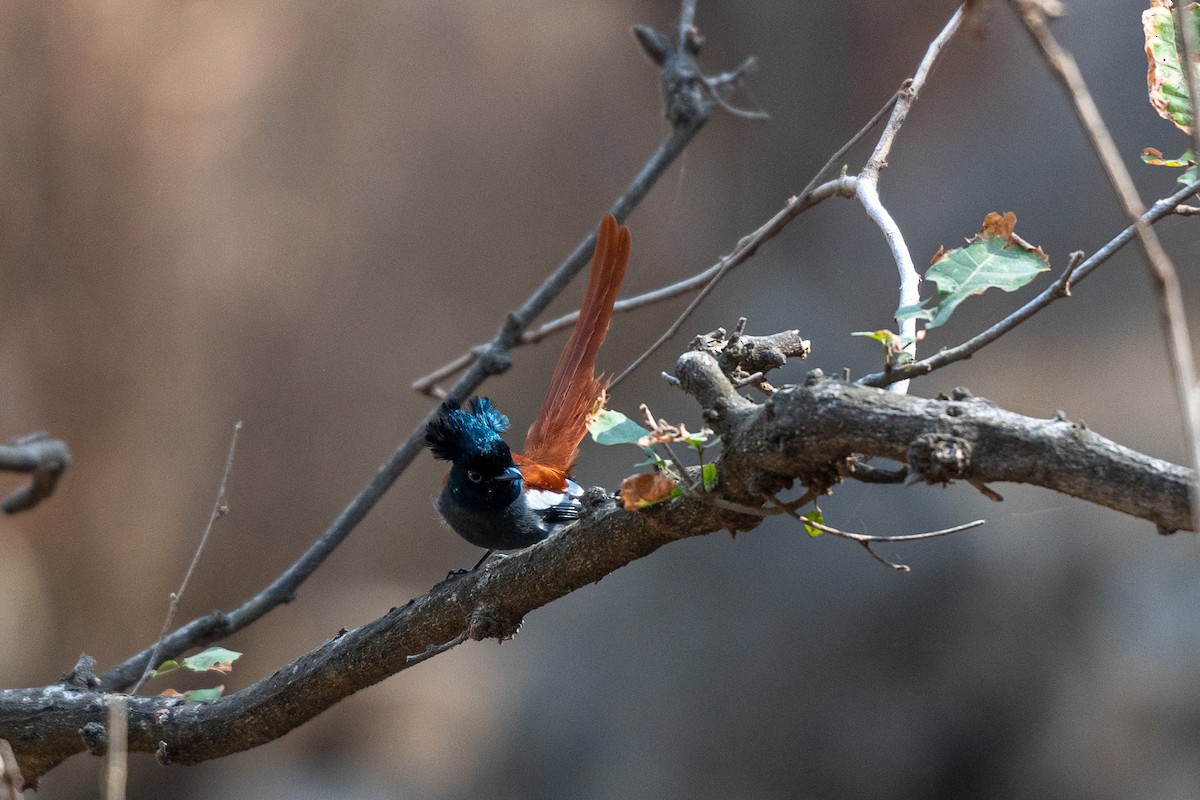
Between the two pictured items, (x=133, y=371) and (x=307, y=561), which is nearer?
(x=307, y=561)

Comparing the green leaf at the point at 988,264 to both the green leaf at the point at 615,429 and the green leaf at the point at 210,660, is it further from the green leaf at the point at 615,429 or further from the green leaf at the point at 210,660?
the green leaf at the point at 210,660

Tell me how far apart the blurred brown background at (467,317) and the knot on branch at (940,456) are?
13.0 feet

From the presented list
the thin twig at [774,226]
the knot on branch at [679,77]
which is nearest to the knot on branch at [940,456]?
the thin twig at [774,226]

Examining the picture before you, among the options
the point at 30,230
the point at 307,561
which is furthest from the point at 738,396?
the point at 30,230

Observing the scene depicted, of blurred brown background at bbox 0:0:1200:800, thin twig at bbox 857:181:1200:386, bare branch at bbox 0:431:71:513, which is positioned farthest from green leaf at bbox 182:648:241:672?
blurred brown background at bbox 0:0:1200:800

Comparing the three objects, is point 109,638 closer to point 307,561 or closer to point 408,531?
point 408,531

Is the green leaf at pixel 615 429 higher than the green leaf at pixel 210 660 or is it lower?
lower

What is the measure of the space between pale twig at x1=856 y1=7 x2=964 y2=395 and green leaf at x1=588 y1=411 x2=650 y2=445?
328 mm

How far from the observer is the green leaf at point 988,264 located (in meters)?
1.24

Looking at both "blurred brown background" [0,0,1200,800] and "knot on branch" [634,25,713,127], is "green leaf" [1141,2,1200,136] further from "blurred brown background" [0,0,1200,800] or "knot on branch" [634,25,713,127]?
"blurred brown background" [0,0,1200,800]

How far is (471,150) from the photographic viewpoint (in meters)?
6.05

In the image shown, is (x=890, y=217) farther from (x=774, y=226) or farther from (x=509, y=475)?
(x=509, y=475)

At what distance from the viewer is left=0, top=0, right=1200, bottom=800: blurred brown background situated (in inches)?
198

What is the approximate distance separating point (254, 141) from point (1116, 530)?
4.80 meters
